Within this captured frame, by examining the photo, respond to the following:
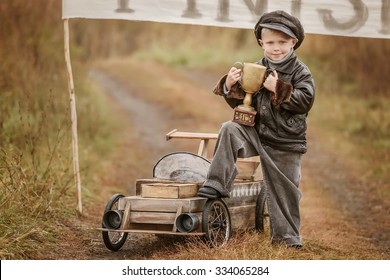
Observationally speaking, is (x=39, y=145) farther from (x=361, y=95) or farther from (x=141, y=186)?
(x=361, y=95)

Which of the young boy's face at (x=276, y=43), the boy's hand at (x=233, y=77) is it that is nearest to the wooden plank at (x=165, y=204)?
the boy's hand at (x=233, y=77)

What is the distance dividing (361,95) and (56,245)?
9.30m

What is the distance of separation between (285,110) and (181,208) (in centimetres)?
102

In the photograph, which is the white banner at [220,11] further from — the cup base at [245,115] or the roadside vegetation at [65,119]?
the cup base at [245,115]

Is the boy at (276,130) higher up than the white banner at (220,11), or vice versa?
the white banner at (220,11)

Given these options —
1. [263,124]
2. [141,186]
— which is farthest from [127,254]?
[263,124]

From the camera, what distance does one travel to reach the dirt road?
20.1ft

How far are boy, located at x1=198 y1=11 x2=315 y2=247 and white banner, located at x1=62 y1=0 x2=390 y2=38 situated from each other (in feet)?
3.50

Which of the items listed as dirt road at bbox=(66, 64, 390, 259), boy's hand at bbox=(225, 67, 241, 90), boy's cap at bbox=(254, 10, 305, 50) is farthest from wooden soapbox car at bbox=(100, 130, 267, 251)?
boy's cap at bbox=(254, 10, 305, 50)

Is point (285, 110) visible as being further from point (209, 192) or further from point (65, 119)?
point (65, 119)

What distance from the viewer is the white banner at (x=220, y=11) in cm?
664

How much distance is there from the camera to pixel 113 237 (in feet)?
19.4

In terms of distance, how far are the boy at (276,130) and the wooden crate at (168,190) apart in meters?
0.16

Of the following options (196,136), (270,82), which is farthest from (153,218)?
(270,82)
